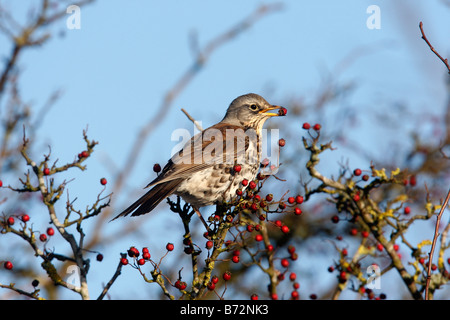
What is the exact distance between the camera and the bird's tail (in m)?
5.86

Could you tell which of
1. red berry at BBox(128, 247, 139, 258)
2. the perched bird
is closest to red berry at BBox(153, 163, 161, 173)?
the perched bird

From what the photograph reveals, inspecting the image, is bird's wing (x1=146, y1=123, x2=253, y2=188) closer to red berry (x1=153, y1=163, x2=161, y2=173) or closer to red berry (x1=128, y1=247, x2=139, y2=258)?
red berry (x1=153, y1=163, x2=161, y2=173)

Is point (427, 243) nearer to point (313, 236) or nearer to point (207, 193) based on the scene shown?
point (207, 193)

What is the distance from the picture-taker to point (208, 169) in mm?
6523

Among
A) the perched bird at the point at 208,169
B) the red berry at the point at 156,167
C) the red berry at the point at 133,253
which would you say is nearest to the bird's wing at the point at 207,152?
the perched bird at the point at 208,169

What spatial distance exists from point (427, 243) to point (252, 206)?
2004 millimetres

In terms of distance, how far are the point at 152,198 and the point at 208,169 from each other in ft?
2.66

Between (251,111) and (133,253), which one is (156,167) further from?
(251,111)

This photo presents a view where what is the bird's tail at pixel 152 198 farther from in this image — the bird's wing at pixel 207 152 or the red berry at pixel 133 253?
the red berry at pixel 133 253

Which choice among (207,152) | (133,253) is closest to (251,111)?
(207,152)

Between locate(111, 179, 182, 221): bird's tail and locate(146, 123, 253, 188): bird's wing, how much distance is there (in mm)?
75

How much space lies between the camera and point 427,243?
6199 millimetres
